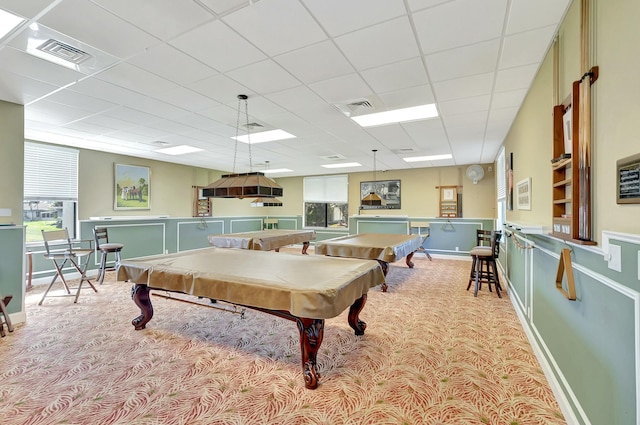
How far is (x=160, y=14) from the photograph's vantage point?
198cm

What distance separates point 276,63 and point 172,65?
97cm

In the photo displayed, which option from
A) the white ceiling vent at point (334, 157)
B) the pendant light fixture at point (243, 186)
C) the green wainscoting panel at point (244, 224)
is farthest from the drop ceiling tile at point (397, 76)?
the green wainscoting panel at point (244, 224)

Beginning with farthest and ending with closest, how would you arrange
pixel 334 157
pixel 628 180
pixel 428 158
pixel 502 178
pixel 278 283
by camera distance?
pixel 428 158 → pixel 334 157 → pixel 502 178 → pixel 278 283 → pixel 628 180

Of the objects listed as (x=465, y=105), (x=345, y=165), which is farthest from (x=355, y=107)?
(x=345, y=165)

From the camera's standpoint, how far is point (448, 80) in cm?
297

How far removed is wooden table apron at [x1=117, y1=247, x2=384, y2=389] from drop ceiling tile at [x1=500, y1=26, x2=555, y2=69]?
2208mm

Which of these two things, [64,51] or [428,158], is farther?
[428,158]

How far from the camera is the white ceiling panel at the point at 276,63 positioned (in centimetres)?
196

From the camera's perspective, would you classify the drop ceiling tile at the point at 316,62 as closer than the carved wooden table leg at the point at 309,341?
No

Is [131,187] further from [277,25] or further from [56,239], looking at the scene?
[277,25]

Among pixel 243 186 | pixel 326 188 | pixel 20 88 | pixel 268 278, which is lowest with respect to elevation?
pixel 268 278

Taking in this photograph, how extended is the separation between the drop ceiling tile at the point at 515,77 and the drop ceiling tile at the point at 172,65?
283cm

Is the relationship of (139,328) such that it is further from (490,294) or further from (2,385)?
(490,294)

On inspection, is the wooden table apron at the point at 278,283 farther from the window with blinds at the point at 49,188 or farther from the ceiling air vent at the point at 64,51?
the window with blinds at the point at 49,188
